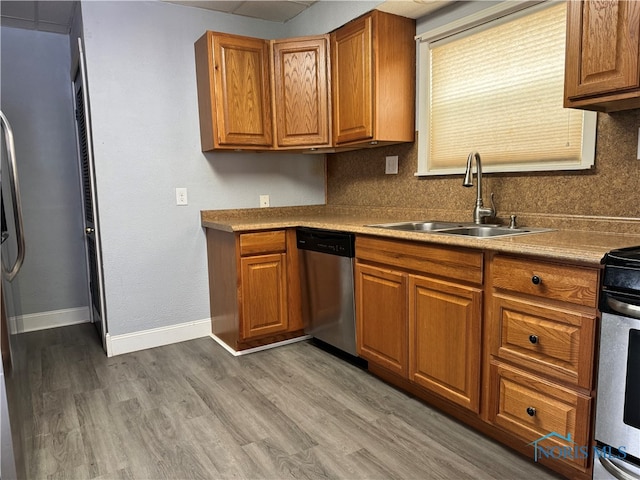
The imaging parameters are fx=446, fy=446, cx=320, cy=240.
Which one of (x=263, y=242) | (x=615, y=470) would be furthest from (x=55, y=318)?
(x=615, y=470)

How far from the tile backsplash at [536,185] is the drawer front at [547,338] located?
680 millimetres

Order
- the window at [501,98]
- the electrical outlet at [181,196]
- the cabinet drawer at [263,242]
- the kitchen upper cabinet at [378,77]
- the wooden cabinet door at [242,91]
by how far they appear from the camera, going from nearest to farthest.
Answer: the window at [501,98], the kitchen upper cabinet at [378,77], the cabinet drawer at [263,242], the wooden cabinet door at [242,91], the electrical outlet at [181,196]

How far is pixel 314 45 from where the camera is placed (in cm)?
306

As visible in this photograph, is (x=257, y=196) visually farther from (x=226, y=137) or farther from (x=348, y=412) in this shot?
(x=348, y=412)

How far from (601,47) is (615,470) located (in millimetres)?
1432

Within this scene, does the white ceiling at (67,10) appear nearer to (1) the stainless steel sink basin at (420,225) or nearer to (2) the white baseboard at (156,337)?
(1) the stainless steel sink basin at (420,225)

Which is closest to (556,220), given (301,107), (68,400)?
(301,107)

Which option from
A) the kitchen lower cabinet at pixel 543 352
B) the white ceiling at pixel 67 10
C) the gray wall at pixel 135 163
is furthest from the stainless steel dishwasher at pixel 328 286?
the white ceiling at pixel 67 10

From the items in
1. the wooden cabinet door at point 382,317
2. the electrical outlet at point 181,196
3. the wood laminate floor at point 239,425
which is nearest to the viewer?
the wood laminate floor at point 239,425

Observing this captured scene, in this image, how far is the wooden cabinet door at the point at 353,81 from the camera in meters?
2.75

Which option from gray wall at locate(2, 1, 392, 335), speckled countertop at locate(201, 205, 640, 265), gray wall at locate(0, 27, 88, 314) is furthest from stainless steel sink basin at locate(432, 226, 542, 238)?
gray wall at locate(0, 27, 88, 314)

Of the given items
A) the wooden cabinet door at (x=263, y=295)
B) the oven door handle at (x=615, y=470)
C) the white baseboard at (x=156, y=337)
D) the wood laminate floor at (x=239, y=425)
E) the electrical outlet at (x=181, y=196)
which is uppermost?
the electrical outlet at (x=181, y=196)

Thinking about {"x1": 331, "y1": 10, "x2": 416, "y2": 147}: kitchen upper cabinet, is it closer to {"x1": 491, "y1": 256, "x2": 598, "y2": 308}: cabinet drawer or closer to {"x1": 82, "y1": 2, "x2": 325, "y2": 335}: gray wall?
{"x1": 82, "y1": 2, "x2": 325, "y2": 335}: gray wall

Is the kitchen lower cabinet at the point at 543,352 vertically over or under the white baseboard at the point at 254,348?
over
